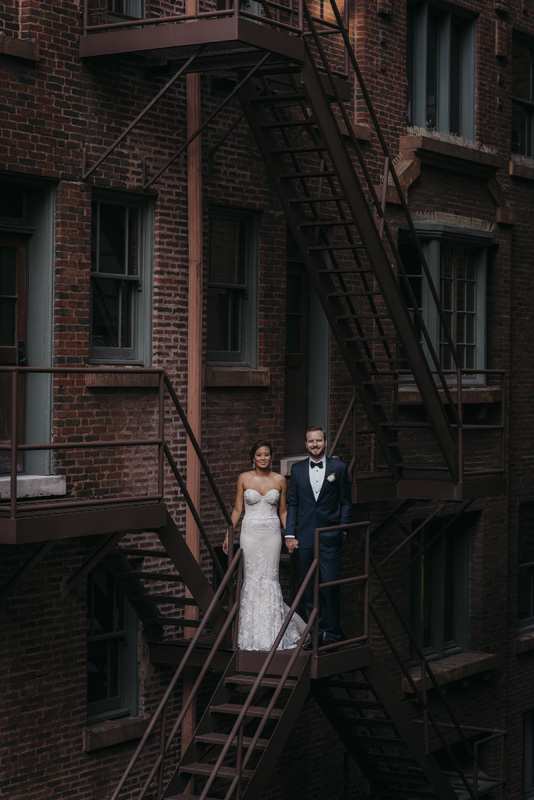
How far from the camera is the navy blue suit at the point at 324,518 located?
1202cm

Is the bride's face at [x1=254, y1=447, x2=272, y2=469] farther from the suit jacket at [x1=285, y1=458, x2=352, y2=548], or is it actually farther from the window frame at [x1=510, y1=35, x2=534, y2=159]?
the window frame at [x1=510, y1=35, x2=534, y2=159]

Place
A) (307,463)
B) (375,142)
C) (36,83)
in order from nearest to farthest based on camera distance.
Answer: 1. (36,83)
2. (307,463)
3. (375,142)

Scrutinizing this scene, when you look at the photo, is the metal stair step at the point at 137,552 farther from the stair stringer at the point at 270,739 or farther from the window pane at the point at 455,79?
the window pane at the point at 455,79

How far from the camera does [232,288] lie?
45.2 ft

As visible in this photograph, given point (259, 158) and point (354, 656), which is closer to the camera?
point (354, 656)

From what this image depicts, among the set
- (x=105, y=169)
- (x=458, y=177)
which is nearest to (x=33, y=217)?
(x=105, y=169)

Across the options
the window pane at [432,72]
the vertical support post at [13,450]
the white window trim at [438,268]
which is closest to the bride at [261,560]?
the vertical support post at [13,450]

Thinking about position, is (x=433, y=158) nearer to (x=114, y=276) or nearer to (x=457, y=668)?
(x=114, y=276)

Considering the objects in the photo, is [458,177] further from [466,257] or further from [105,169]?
[105,169]

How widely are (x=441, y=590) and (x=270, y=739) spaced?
693 cm

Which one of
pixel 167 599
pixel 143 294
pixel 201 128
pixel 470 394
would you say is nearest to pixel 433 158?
pixel 470 394

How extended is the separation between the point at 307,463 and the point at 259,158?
363 cm

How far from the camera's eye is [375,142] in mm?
15727

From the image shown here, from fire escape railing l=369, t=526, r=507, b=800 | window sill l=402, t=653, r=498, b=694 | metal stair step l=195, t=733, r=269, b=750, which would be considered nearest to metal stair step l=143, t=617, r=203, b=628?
metal stair step l=195, t=733, r=269, b=750
